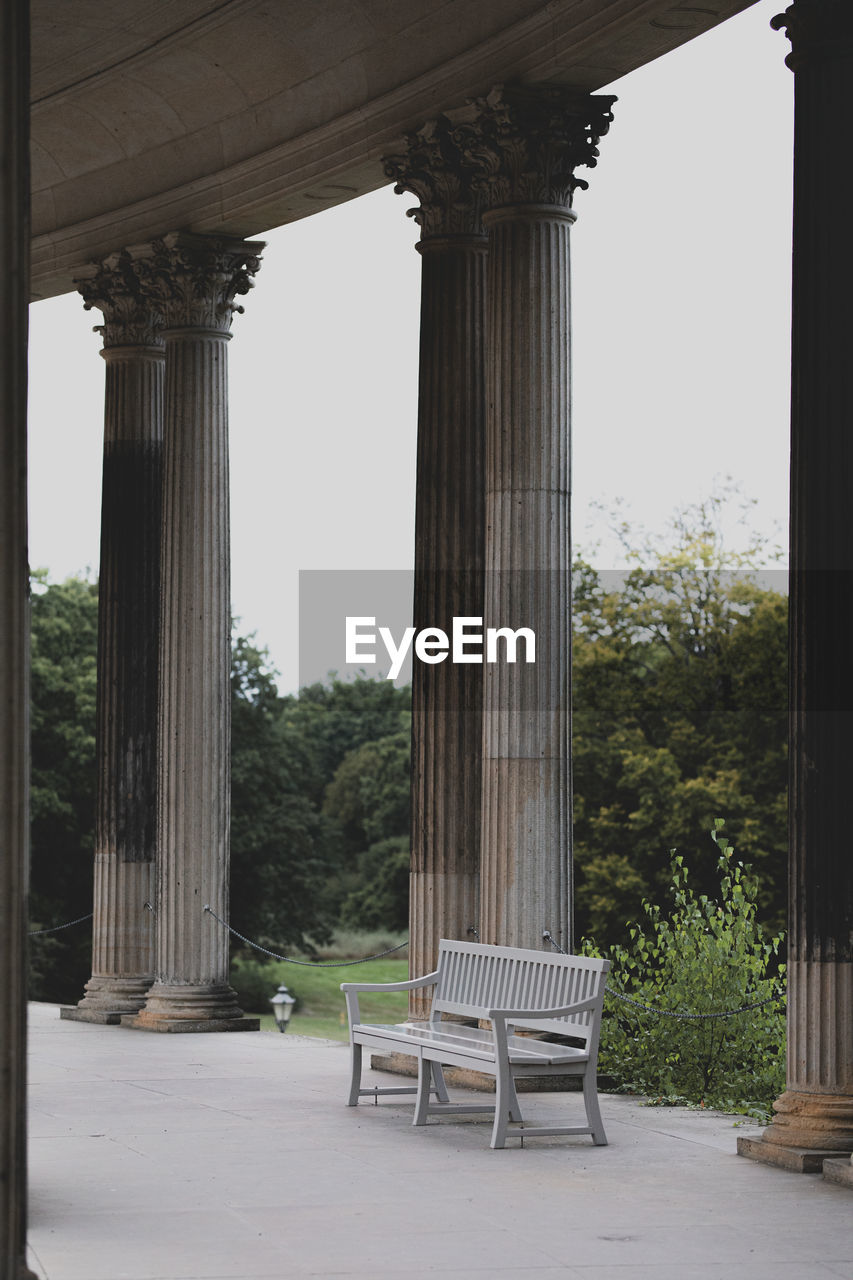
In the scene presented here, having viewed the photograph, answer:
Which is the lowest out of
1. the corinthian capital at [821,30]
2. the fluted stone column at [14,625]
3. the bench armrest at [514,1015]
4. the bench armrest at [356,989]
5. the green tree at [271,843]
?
the green tree at [271,843]

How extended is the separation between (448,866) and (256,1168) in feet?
56.6

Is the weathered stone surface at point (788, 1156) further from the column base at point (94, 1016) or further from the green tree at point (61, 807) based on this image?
the green tree at point (61, 807)

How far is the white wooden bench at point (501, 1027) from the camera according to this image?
39.2 m

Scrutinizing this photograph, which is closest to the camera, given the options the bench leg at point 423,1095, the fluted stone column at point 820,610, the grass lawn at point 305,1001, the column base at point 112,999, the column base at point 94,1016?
the fluted stone column at point 820,610

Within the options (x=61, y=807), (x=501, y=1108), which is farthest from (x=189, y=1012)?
(x=61, y=807)

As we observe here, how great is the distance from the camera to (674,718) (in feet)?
485

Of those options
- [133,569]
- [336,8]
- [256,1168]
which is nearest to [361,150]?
[336,8]

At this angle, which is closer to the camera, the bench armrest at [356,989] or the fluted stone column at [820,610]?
the fluted stone column at [820,610]

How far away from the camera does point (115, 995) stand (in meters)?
67.9

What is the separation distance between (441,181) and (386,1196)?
3011 centimetres

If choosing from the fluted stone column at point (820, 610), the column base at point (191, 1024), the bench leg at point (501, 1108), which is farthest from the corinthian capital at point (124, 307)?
the bench leg at point (501, 1108)

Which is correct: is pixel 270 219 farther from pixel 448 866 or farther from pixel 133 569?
pixel 448 866

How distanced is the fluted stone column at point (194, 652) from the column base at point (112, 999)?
179 centimetres

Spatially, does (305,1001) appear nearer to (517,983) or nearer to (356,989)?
(356,989)
